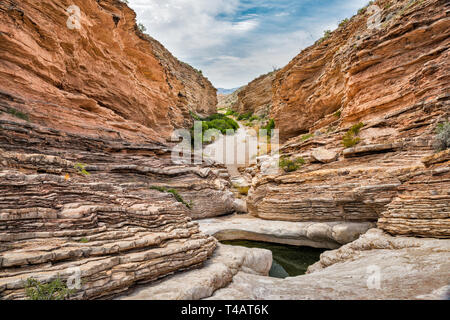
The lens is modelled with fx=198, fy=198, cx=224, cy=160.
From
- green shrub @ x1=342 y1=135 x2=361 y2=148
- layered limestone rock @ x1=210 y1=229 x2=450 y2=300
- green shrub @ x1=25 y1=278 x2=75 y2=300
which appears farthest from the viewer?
green shrub @ x1=342 y1=135 x2=361 y2=148

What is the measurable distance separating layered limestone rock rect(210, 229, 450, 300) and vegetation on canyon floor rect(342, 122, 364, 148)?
19.7ft

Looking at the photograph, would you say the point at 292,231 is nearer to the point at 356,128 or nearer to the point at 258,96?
the point at 356,128

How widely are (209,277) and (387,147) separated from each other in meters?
9.61

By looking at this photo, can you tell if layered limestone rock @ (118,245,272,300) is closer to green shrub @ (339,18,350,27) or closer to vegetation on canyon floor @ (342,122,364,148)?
vegetation on canyon floor @ (342,122,364,148)

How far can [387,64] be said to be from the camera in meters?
11.7

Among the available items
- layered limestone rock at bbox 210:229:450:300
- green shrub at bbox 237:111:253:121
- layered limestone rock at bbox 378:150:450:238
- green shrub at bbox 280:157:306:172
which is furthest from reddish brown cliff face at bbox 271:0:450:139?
green shrub at bbox 237:111:253:121

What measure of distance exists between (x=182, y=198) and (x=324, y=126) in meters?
13.3

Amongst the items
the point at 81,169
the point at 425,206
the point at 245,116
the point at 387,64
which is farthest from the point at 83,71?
the point at 245,116

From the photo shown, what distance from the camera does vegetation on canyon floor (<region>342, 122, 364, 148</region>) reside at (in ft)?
34.9

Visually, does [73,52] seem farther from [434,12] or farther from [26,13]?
[434,12]

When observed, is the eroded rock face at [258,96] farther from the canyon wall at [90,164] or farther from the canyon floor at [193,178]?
the canyon wall at [90,164]
